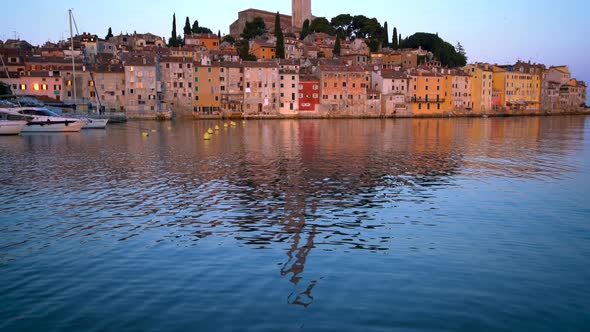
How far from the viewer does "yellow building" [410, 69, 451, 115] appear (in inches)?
3777

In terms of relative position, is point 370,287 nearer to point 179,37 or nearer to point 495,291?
point 495,291

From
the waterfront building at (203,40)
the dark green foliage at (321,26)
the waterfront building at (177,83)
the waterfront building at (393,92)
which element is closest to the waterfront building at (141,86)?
the waterfront building at (177,83)

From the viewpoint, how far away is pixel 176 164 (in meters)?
23.7

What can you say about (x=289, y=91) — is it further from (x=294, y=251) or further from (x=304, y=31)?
(x=294, y=251)

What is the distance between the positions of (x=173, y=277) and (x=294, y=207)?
19.0ft

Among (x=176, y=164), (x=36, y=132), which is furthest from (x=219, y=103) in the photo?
(x=176, y=164)

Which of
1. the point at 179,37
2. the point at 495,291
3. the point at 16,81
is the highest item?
the point at 179,37

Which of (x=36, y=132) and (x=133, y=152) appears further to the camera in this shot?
(x=36, y=132)

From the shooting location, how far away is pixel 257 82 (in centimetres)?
8619

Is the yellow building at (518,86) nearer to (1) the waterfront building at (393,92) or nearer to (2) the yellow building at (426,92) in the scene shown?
(2) the yellow building at (426,92)

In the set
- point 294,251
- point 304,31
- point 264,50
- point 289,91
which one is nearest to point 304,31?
point 304,31

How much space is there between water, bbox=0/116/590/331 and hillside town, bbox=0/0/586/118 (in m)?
53.0

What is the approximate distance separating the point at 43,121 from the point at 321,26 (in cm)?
11014

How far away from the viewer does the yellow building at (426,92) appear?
95.9 metres
